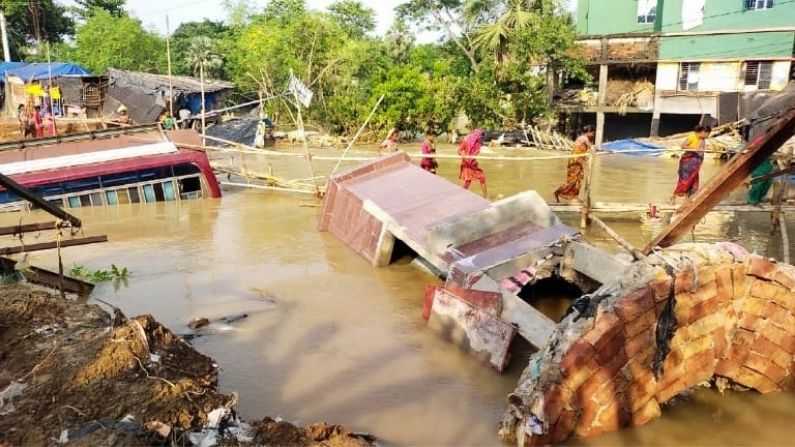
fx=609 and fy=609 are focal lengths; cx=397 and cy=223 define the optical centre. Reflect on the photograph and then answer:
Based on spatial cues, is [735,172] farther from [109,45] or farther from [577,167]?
[109,45]

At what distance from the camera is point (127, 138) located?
13391mm

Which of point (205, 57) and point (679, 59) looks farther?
point (205, 57)

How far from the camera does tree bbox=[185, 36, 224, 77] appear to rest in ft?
120

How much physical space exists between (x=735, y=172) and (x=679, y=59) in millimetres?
20271

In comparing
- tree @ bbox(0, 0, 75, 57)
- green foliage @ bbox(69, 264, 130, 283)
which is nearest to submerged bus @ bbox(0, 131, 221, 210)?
green foliage @ bbox(69, 264, 130, 283)

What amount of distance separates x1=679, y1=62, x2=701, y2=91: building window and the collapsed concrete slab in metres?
17.2

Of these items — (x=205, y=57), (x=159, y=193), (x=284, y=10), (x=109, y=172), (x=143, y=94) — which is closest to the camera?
(x=109, y=172)

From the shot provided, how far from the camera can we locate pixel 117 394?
11.9ft

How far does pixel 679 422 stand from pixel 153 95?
22483mm

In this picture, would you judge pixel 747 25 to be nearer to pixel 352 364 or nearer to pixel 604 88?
pixel 604 88

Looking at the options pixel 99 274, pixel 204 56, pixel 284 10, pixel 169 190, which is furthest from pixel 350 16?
pixel 99 274

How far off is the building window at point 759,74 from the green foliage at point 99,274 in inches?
846

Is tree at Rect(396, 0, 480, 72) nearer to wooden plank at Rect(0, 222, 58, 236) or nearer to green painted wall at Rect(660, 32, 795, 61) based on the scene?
green painted wall at Rect(660, 32, 795, 61)

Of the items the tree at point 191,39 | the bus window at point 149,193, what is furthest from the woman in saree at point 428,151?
the tree at point 191,39
